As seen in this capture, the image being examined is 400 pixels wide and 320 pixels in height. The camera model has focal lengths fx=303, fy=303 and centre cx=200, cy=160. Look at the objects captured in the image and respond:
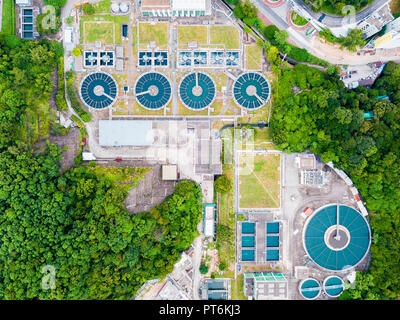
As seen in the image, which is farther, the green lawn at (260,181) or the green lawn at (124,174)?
the green lawn at (260,181)

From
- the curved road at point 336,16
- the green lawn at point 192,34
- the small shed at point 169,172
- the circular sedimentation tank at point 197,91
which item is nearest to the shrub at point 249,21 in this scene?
the green lawn at point 192,34

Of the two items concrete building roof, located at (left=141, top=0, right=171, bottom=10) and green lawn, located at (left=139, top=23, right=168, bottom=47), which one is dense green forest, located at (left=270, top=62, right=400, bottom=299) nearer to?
green lawn, located at (left=139, top=23, right=168, bottom=47)

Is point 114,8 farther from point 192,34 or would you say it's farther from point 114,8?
point 192,34

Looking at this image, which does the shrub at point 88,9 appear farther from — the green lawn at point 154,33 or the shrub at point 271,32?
the shrub at point 271,32

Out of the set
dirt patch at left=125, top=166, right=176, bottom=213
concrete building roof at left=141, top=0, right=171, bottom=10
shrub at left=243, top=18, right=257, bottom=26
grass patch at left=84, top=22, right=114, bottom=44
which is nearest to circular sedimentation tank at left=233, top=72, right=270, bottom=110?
shrub at left=243, top=18, right=257, bottom=26

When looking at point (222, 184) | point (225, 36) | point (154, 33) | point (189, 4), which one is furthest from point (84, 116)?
point (225, 36)

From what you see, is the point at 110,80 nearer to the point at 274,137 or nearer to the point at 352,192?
the point at 274,137
